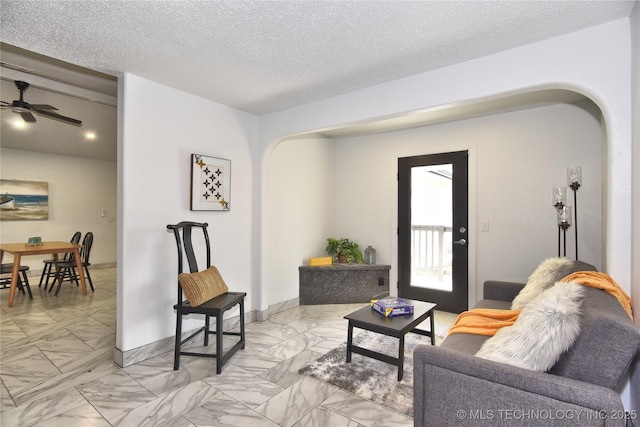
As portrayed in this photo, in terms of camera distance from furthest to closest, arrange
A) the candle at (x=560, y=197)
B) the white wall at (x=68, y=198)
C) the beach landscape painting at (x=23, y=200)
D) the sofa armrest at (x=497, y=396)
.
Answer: the white wall at (x=68, y=198) < the beach landscape painting at (x=23, y=200) < the candle at (x=560, y=197) < the sofa armrest at (x=497, y=396)

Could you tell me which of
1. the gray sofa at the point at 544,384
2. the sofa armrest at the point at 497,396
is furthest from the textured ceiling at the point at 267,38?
the sofa armrest at the point at 497,396

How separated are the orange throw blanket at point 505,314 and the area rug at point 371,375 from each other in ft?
1.87

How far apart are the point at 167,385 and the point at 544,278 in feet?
9.61

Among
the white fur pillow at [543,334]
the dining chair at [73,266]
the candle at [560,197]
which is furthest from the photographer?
the dining chair at [73,266]

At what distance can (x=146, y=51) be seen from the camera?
7.66 feet

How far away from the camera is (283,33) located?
2.09 metres

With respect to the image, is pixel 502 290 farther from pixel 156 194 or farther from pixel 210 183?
pixel 156 194

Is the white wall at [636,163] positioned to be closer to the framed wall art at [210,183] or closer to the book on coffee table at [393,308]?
the book on coffee table at [393,308]

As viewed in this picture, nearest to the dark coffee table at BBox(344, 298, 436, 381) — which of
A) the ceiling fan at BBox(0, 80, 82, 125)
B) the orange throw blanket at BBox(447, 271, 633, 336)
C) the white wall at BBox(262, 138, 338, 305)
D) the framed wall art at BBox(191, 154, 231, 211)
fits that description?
the orange throw blanket at BBox(447, 271, 633, 336)

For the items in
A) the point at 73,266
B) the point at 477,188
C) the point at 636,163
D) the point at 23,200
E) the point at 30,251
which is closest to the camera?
the point at 636,163

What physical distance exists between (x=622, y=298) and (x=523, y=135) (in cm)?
249

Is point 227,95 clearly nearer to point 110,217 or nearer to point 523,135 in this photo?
point 523,135

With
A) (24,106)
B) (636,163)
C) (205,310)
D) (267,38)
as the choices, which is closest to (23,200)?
(24,106)

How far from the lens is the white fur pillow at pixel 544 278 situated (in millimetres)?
2312
